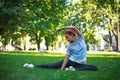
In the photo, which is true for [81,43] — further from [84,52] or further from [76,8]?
[76,8]

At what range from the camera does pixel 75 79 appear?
853 cm

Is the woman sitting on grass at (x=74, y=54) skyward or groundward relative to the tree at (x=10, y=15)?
groundward

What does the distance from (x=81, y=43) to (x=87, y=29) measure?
165ft

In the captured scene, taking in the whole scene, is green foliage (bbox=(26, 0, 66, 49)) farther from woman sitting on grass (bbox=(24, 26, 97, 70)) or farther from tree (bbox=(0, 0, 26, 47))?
tree (bbox=(0, 0, 26, 47))

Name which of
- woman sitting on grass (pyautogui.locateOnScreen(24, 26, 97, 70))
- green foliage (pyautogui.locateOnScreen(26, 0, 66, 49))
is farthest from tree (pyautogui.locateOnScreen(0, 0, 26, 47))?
green foliage (pyautogui.locateOnScreen(26, 0, 66, 49))

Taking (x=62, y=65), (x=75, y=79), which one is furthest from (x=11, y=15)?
(x=62, y=65)

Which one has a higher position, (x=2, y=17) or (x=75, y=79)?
(x=2, y=17)

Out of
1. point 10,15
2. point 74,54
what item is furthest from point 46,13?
point 10,15

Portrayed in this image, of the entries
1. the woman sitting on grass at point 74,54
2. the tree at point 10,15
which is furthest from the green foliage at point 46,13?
the tree at point 10,15

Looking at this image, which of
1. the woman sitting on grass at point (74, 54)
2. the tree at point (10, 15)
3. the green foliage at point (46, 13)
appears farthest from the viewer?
the green foliage at point (46, 13)

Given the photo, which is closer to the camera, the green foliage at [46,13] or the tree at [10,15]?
the tree at [10,15]

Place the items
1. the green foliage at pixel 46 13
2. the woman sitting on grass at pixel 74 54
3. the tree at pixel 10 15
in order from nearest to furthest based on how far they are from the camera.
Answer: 1. the tree at pixel 10 15
2. the woman sitting on grass at pixel 74 54
3. the green foliage at pixel 46 13

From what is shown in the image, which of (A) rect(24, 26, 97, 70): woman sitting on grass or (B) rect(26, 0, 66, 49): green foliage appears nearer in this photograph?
(A) rect(24, 26, 97, 70): woman sitting on grass

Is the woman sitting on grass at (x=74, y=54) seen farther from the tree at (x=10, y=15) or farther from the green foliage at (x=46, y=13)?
the green foliage at (x=46, y=13)
